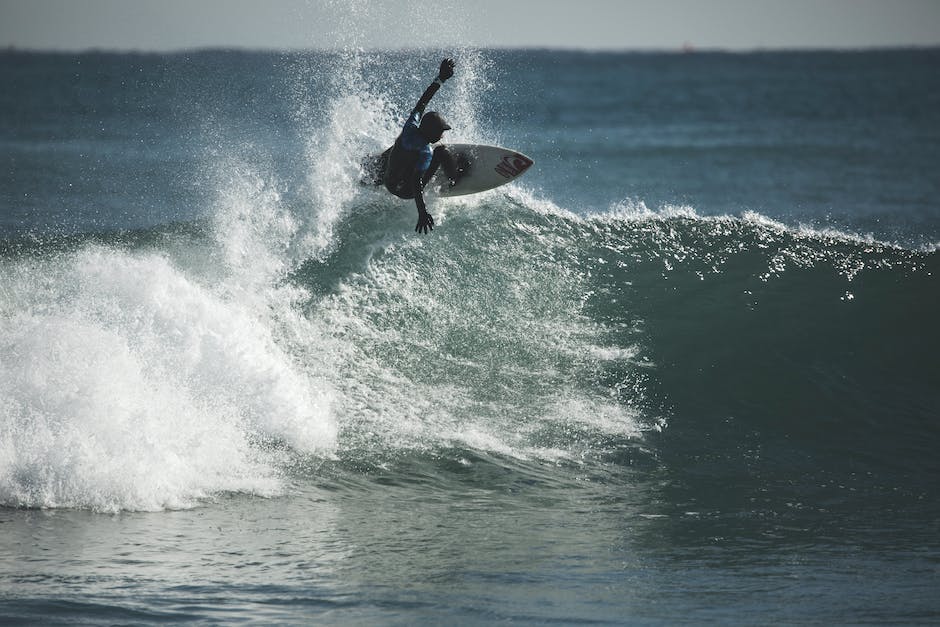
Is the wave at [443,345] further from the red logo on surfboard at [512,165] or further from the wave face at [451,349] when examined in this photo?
the red logo on surfboard at [512,165]

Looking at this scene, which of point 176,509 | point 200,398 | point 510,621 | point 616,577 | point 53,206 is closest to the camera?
point 510,621

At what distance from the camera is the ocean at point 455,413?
6012mm

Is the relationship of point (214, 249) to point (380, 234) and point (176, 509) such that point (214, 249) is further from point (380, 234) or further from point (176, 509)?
point (176, 509)

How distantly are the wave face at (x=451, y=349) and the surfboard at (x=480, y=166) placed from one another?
1.19 ft

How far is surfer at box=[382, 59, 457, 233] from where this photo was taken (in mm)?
9219

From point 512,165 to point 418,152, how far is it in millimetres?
1825

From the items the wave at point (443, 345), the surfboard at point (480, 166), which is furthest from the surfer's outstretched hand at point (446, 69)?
the wave at point (443, 345)

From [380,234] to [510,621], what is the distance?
265 inches

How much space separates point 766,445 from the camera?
9.05 m

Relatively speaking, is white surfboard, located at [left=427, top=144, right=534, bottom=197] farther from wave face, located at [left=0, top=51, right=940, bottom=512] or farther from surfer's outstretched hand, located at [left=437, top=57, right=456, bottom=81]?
surfer's outstretched hand, located at [left=437, top=57, right=456, bottom=81]

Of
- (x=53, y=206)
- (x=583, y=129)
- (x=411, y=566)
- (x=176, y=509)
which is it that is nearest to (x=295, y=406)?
(x=176, y=509)

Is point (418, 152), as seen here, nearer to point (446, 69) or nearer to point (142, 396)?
point (446, 69)

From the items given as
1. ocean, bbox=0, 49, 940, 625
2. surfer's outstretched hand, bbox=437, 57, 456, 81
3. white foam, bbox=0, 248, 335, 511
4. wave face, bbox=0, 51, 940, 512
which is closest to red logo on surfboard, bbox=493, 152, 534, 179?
ocean, bbox=0, 49, 940, 625

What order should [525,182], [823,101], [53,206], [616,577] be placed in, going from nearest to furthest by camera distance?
[616,577], [53,206], [525,182], [823,101]
